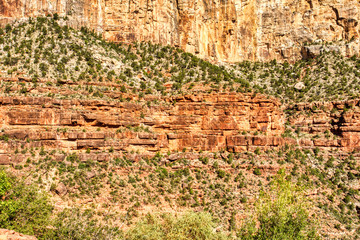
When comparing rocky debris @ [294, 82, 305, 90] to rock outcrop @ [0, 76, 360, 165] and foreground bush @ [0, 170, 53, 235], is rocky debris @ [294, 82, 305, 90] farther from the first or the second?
foreground bush @ [0, 170, 53, 235]

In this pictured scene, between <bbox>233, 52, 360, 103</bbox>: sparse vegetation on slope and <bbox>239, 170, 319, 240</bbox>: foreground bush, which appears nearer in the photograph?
<bbox>239, 170, 319, 240</bbox>: foreground bush

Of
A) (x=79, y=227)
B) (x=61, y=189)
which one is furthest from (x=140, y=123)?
(x=79, y=227)

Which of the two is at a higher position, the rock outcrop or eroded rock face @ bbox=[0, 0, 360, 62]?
eroded rock face @ bbox=[0, 0, 360, 62]

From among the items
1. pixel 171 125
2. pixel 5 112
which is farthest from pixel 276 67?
pixel 5 112

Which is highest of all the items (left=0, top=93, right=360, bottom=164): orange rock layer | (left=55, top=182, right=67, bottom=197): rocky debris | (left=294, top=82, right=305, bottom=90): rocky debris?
(left=294, top=82, right=305, bottom=90): rocky debris

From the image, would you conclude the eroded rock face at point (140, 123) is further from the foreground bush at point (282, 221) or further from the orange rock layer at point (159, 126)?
the foreground bush at point (282, 221)

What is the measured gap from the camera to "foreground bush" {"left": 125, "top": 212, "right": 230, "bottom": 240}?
2934 centimetres

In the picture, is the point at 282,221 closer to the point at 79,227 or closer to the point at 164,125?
the point at 79,227

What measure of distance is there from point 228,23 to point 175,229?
55658 mm

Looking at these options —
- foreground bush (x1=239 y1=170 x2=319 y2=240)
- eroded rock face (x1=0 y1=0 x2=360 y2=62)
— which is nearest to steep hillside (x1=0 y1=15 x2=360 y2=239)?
foreground bush (x1=239 y1=170 x2=319 y2=240)

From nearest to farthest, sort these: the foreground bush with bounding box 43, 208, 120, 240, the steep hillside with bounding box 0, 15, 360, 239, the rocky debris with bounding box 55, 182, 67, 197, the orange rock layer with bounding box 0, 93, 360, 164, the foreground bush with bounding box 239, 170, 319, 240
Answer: the foreground bush with bounding box 43, 208, 120, 240, the foreground bush with bounding box 239, 170, 319, 240, the rocky debris with bounding box 55, 182, 67, 197, the steep hillside with bounding box 0, 15, 360, 239, the orange rock layer with bounding box 0, 93, 360, 164

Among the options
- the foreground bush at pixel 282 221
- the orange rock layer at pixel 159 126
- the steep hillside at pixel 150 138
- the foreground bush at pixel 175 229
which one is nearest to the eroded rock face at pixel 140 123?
the orange rock layer at pixel 159 126

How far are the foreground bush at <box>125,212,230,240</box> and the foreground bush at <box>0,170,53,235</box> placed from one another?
6845 mm

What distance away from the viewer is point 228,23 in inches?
3034
